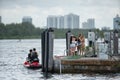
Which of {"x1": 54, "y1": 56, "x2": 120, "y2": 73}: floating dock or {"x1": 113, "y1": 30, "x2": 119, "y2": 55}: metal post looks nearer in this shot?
{"x1": 54, "y1": 56, "x2": 120, "y2": 73}: floating dock

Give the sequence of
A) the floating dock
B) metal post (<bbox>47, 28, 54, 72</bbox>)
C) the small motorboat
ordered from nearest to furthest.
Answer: the floating dock
metal post (<bbox>47, 28, 54, 72</bbox>)
the small motorboat

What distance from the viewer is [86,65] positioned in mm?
41031

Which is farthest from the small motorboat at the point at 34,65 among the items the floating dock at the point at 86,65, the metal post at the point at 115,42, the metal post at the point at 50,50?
the metal post at the point at 115,42

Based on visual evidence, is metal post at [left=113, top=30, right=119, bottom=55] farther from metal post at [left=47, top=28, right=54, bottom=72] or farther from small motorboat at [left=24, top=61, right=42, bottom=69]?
metal post at [left=47, top=28, right=54, bottom=72]

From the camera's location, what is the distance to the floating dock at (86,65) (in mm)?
40800

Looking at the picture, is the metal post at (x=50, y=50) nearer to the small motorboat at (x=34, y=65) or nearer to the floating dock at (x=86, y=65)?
the floating dock at (x=86, y=65)

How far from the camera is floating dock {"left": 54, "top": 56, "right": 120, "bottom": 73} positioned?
40.8m

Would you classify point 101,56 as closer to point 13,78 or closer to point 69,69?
point 69,69

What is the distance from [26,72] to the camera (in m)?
46.8

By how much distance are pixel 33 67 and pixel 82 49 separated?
5.30 m

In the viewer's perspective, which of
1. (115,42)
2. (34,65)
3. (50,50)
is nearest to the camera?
(50,50)

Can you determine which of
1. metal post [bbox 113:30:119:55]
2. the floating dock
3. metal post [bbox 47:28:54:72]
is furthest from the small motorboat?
metal post [bbox 113:30:119:55]

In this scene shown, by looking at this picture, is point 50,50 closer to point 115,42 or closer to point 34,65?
point 34,65

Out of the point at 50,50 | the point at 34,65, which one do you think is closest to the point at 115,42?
the point at 34,65
